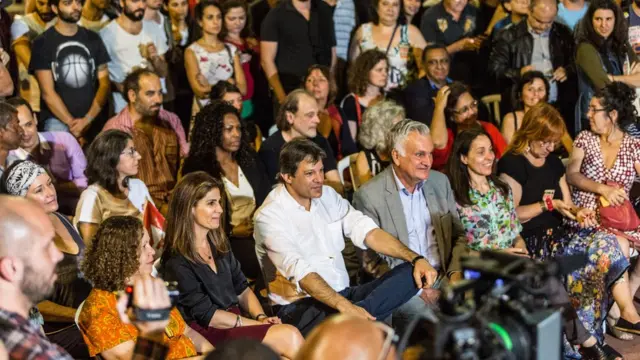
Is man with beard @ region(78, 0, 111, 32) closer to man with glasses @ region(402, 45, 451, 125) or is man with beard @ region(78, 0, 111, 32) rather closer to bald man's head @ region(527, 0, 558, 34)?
man with glasses @ region(402, 45, 451, 125)

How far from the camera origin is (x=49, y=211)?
4.55 m

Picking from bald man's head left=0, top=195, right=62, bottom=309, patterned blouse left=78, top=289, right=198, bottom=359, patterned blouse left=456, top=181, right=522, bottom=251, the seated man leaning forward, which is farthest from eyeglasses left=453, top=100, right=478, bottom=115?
bald man's head left=0, top=195, right=62, bottom=309

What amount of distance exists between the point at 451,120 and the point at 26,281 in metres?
4.24

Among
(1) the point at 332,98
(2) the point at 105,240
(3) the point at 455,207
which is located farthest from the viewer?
(1) the point at 332,98

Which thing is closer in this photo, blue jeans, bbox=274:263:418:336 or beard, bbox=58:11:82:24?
blue jeans, bbox=274:263:418:336

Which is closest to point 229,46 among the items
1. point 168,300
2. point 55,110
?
point 55,110

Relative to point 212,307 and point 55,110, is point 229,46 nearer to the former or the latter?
point 55,110

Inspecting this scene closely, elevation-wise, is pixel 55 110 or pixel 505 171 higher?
pixel 55 110

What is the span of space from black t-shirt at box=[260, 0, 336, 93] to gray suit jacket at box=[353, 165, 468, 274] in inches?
74.4

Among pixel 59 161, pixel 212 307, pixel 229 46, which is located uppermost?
pixel 229 46

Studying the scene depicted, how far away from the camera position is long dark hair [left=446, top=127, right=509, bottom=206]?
17.5ft

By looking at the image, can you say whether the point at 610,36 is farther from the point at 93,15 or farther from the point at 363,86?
the point at 93,15

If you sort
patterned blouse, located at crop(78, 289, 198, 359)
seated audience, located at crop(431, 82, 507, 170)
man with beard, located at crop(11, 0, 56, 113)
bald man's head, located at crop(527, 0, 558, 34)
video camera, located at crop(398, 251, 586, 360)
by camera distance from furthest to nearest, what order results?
bald man's head, located at crop(527, 0, 558, 34), seated audience, located at crop(431, 82, 507, 170), man with beard, located at crop(11, 0, 56, 113), patterned blouse, located at crop(78, 289, 198, 359), video camera, located at crop(398, 251, 586, 360)

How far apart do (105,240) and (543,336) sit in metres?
2.06
